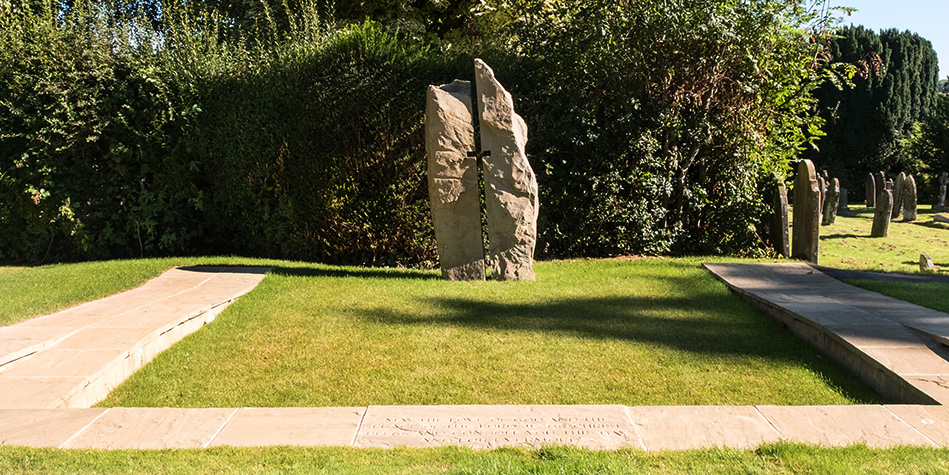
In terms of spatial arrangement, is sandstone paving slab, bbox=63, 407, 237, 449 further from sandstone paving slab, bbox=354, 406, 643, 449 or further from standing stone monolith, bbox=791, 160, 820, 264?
standing stone monolith, bbox=791, 160, 820, 264

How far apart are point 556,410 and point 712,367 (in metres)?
1.66

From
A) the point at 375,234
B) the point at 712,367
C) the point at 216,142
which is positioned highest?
the point at 216,142

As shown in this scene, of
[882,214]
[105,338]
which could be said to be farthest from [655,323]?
[882,214]

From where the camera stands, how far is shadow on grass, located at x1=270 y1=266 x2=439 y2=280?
7.87 metres

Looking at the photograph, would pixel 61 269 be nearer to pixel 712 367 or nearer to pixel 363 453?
pixel 363 453

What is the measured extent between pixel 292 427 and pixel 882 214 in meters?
14.9

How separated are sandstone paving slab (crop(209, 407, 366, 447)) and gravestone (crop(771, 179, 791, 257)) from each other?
815 centimetres

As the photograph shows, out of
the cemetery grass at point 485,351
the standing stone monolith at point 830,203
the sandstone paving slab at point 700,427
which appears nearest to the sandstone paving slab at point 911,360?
the cemetery grass at point 485,351

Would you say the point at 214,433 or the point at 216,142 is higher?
the point at 216,142

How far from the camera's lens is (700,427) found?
3.62m

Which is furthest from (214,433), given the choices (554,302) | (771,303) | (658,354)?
(771,303)

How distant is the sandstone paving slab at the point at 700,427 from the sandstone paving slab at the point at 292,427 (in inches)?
64.1

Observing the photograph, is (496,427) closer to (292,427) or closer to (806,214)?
(292,427)

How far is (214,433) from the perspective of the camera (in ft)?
11.5
